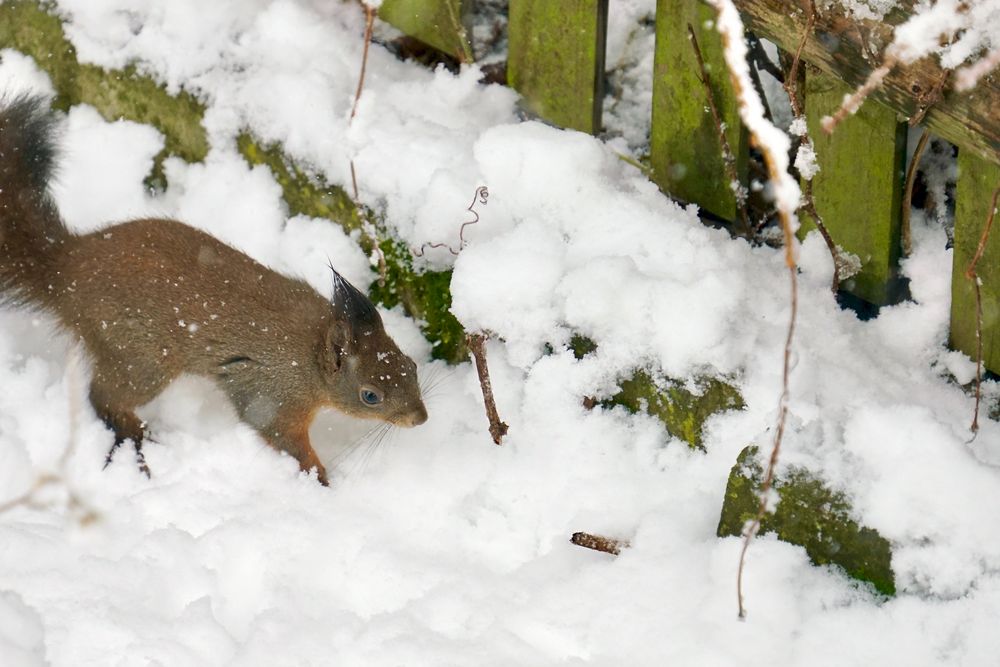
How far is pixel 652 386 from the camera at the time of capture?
299cm

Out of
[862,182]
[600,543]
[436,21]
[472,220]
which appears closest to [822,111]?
[862,182]

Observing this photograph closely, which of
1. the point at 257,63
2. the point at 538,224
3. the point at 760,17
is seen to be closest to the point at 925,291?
the point at 760,17

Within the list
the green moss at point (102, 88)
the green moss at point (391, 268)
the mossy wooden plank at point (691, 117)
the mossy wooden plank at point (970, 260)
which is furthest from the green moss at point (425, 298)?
the mossy wooden plank at point (970, 260)

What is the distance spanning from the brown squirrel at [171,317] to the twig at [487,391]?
0.25 m

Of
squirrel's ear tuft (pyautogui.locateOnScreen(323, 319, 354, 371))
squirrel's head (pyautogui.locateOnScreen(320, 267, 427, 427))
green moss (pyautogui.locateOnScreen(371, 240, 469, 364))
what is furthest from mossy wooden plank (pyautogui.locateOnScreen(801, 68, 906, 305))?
squirrel's ear tuft (pyautogui.locateOnScreen(323, 319, 354, 371))

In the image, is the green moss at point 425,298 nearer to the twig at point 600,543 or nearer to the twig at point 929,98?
the twig at point 600,543

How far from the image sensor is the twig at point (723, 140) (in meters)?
3.10

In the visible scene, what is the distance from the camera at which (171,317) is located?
3438 mm

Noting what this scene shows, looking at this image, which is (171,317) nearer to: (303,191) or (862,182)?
(303,191)

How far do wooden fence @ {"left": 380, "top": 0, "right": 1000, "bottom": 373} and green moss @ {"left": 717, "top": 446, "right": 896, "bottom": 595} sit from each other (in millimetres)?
565

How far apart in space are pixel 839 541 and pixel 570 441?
78 centimetres

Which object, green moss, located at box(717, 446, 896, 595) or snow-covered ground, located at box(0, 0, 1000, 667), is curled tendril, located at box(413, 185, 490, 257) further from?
green moss, located at box(717, 446, 896, 595)

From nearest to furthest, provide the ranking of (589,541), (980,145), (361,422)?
(980,145)
(589,541)
(361,422)

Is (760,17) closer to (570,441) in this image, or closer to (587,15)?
(587,15)
